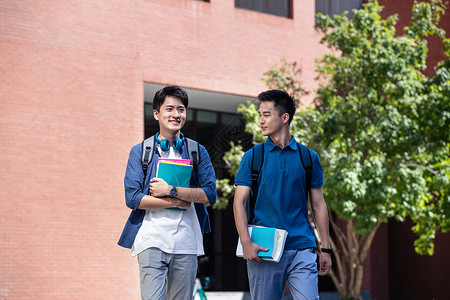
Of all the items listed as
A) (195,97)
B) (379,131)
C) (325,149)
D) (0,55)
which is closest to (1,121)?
(0,55)

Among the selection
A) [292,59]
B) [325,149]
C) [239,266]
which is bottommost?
[239,266]

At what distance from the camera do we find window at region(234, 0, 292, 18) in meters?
18.5

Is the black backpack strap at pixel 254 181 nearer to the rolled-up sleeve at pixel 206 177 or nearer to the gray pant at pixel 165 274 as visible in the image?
the rolled-up sleeve at pixel 206 177

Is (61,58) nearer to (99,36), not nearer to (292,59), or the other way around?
(99,36)

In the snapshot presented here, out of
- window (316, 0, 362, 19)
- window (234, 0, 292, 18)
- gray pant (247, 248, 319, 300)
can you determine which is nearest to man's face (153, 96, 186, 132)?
gray pant (247, 248, 319, 300)

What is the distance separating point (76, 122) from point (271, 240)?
11238mm

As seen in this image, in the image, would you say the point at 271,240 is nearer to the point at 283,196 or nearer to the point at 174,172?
the point at 283,196

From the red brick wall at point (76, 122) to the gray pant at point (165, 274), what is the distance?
10.1 metres

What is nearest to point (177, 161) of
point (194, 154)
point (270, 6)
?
point (194, 154)

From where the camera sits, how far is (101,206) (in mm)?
15469

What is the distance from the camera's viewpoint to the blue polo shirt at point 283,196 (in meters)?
4.92

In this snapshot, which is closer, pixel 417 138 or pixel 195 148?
pixel 195 148

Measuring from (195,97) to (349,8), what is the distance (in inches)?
230

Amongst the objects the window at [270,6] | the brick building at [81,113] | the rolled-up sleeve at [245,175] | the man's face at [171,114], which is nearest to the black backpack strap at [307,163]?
the rolled-up sleeve at [245,175]
